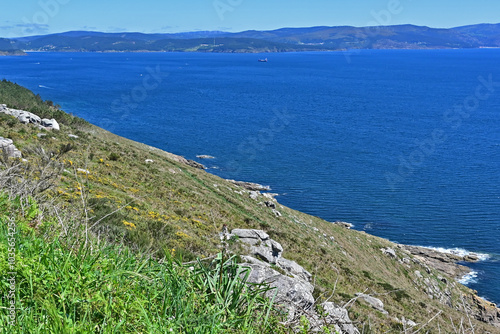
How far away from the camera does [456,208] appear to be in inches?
1822

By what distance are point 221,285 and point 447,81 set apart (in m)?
169

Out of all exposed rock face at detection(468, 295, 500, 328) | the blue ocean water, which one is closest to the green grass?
exposed rock face at detection(468, 295, 500, 328)

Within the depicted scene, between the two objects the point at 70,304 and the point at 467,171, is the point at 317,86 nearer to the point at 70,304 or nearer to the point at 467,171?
the point at 467,171

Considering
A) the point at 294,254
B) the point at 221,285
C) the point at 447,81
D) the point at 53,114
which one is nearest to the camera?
the point at 221,285

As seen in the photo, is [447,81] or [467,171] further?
[447,81]

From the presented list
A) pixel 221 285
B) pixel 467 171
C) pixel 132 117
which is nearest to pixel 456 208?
pixel 467 171

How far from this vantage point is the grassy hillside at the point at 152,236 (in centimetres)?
417

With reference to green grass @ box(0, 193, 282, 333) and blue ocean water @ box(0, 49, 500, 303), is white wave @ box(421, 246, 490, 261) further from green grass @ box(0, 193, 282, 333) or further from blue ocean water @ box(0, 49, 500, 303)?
green grass @ box(0, 193, 282, 333)

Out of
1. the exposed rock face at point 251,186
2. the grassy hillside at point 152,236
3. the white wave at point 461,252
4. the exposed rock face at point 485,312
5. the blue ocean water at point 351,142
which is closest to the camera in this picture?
the grassy hillside at point 152,236

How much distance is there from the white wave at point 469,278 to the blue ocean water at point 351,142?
0.53ft

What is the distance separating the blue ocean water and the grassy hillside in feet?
33.0

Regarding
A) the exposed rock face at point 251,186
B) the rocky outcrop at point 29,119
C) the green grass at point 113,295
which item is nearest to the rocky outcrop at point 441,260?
the exposed rock face at point 251,186

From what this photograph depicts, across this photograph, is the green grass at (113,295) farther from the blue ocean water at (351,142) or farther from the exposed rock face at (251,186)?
the exposed rock face at (251,186)

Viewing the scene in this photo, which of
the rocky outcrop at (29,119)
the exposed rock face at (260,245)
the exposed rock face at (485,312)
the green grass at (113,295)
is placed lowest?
the exposed rock face at (485,312)
